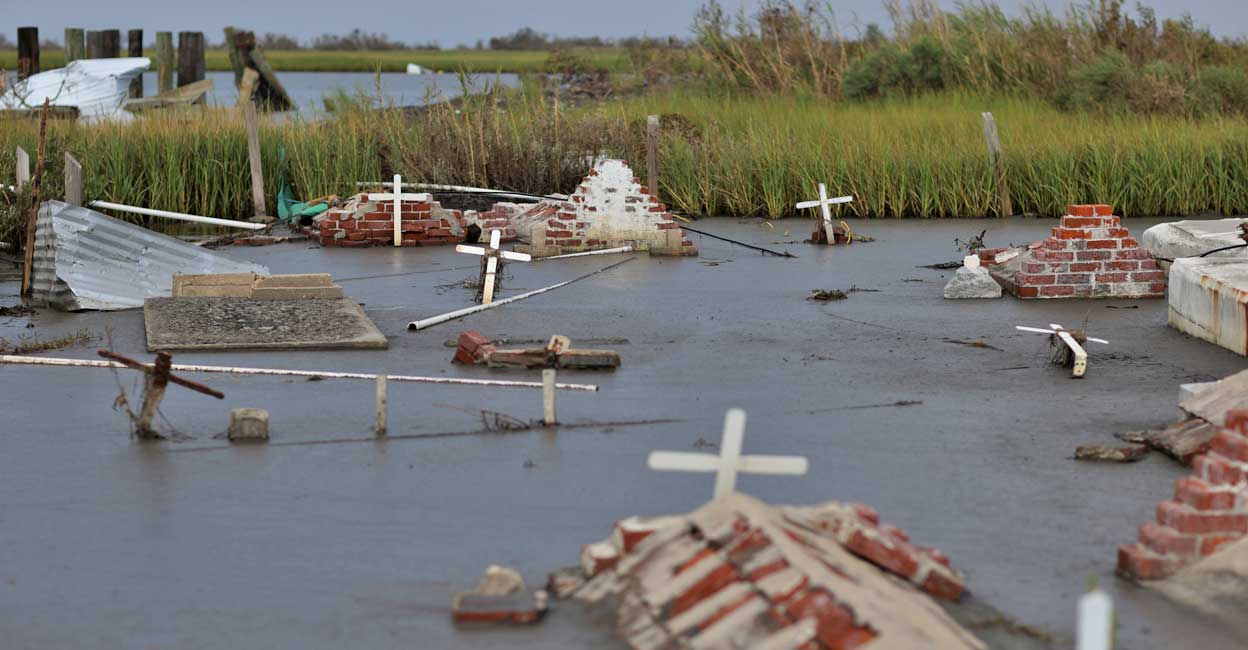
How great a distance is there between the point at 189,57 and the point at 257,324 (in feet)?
109

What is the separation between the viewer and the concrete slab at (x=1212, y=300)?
1087 cm

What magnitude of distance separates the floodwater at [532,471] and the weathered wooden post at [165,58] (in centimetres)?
3002

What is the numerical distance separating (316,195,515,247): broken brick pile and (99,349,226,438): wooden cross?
34.9ft

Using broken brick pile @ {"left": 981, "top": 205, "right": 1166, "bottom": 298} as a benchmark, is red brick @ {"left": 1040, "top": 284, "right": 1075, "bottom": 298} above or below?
below

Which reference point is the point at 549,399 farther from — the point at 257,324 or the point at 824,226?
the point at 824,226

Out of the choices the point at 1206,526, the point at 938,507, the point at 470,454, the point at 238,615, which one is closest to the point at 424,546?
the point at 238,615

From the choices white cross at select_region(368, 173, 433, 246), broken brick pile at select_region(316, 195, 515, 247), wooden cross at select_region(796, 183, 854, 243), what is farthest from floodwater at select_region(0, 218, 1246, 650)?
broken brick pile at select_region(316, 195, 515, 247)

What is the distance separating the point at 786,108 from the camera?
28.3 metres

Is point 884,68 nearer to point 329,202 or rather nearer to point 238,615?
point 329,202

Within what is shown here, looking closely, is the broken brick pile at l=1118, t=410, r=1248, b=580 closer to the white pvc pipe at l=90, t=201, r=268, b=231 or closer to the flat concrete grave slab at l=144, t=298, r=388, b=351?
the flat concrete grave slab at l=144, t=298, r=388, b=351

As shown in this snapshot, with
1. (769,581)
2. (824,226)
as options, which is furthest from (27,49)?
(769,581)

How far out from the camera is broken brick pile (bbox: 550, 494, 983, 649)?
15.4 ft

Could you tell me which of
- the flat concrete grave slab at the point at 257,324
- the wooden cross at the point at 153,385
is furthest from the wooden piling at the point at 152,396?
the flat concrete grave slab at the point at 257,324

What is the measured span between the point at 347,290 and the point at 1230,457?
1009 cm
